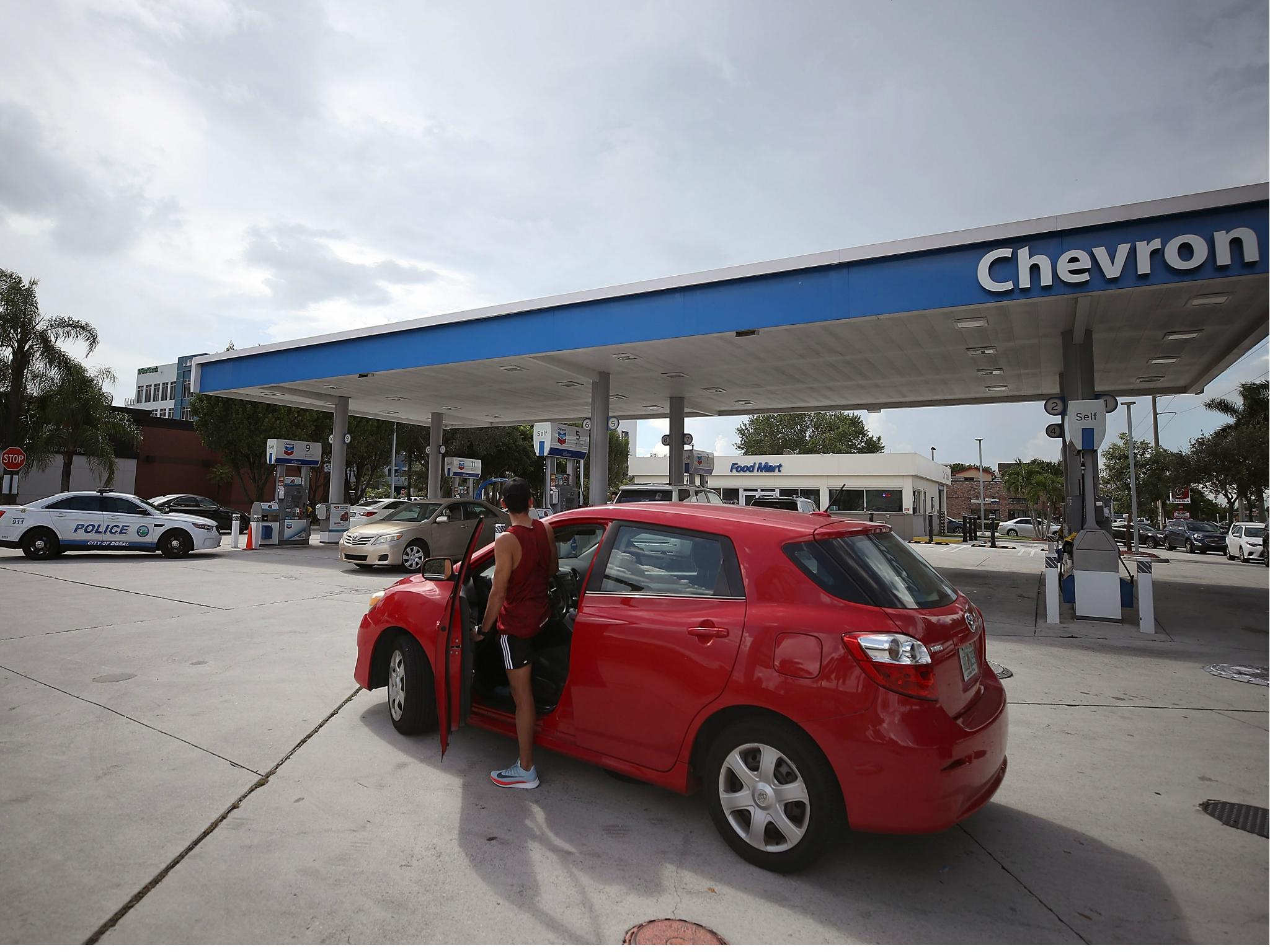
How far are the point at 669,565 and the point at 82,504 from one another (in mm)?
16515

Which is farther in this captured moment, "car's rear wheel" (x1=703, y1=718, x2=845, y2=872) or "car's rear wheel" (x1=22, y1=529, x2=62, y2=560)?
"car's rear wheel" (x1=22, y1=529, x2=62, y2=560)

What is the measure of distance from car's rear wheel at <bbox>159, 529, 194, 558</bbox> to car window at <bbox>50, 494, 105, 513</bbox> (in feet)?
4.28

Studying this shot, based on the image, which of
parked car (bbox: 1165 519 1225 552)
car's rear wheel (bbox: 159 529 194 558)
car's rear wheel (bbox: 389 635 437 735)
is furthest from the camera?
parked car (bbox: 1165 519 1225 552)

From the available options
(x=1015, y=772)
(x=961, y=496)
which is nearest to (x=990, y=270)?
(x=1015, y=772)

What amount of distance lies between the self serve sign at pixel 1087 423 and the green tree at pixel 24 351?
3019cm

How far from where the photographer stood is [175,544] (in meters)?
16.0

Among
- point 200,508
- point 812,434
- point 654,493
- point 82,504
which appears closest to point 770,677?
point 654,493

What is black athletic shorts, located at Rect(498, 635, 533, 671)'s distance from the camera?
12.3ft

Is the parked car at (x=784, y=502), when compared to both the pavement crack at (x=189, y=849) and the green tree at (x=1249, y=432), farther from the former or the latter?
the green tree at (x=1249, y=432)

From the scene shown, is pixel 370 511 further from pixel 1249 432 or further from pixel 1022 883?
pixel 1249 432

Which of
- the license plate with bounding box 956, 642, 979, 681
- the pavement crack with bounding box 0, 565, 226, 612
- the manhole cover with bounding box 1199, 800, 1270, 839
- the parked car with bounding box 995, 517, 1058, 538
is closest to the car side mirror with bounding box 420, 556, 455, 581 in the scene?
the license plate with bounding box 956, 642, 979, 681

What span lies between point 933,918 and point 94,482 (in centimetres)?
4012

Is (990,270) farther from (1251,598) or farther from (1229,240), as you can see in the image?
(1251,598)

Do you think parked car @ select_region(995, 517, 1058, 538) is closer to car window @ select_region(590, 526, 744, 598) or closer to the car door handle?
car window @ select_region(590, 526, 744, 598)
